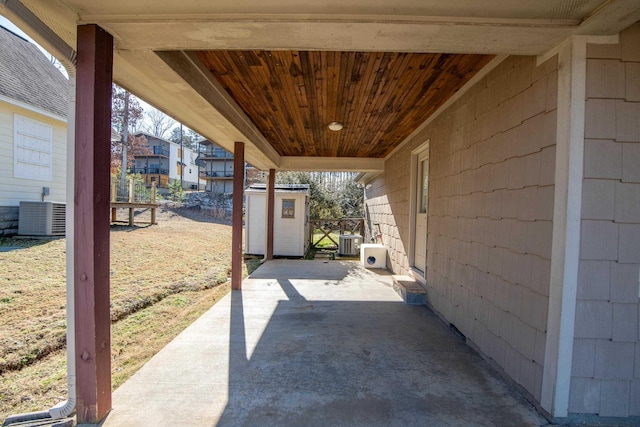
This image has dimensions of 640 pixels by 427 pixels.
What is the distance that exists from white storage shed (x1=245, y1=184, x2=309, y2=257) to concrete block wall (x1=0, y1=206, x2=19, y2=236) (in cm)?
624

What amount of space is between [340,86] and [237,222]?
2.85 m

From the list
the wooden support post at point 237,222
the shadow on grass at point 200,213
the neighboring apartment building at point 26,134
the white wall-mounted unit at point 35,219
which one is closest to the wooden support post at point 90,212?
the wooden support post at point 237,222

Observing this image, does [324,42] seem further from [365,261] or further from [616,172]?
[365,261]

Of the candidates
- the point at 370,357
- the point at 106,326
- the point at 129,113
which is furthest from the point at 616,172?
the point at 129,113

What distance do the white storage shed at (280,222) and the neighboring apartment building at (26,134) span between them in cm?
608

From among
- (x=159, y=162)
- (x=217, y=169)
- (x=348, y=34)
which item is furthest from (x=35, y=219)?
(x=159, y=162)

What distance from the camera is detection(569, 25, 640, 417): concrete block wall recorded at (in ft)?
6.48

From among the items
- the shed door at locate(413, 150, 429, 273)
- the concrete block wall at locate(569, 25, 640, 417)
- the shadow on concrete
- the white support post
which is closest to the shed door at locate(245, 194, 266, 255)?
the shed door at locate(413, 150, 429, 273)

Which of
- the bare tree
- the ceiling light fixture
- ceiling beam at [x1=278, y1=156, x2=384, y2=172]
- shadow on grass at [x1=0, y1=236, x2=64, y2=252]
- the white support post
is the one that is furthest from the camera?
the bare tree

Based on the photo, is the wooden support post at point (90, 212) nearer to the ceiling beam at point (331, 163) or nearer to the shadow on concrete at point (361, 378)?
the shadow on concrete at point (361, 378)

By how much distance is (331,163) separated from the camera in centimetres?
807

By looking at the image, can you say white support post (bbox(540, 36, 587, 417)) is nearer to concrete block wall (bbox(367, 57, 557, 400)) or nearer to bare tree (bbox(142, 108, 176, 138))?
concrete block wall (bbox(367, 57, 557, 400))

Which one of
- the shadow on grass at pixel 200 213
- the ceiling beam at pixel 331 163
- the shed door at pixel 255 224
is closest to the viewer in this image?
the ceiling beam at pixel 331 163

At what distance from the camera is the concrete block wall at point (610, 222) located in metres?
1.97
